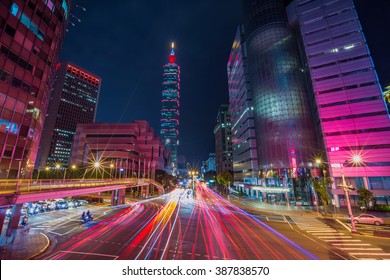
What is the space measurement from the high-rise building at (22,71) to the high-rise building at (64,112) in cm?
12417

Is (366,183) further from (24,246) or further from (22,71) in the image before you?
A: (22,71)

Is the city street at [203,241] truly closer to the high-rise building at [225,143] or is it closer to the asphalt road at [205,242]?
the asphalt road at [205,242]

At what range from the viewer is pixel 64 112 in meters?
142

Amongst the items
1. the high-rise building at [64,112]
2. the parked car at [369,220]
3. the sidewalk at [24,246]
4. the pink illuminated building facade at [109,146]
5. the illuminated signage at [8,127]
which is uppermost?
the high-rise building at [64,112]

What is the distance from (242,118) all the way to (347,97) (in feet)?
→ 123

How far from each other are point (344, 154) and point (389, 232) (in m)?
32.4

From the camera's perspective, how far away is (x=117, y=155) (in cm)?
8500

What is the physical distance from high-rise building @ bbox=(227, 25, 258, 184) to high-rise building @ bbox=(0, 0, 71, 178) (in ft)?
211

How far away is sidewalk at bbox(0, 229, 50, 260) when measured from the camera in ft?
45.5

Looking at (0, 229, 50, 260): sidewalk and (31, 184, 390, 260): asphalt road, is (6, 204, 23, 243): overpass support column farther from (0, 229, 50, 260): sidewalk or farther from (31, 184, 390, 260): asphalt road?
(31, 184, 390, 260): asphalt road

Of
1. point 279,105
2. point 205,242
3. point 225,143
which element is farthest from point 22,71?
point 225,143

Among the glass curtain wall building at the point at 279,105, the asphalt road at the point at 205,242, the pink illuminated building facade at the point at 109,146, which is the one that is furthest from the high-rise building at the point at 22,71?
the glass curtain wall building at the point at 279,105

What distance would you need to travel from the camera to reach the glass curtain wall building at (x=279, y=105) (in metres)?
52.6

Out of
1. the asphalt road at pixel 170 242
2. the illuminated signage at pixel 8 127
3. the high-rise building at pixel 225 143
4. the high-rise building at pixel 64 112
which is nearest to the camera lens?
the asphalt road at pixel 170 242
